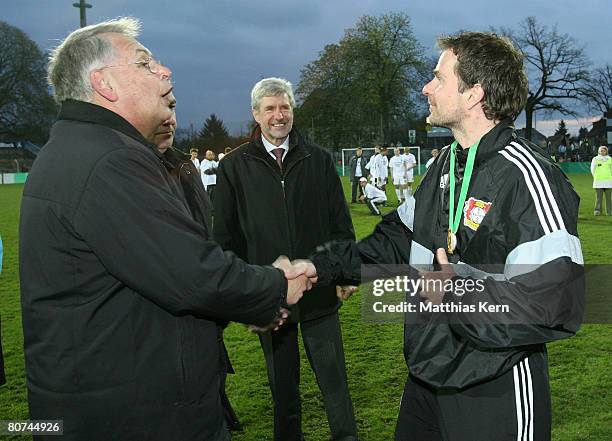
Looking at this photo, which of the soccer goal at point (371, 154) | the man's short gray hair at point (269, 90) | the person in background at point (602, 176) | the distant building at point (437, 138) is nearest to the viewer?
the man's short gray hair at point (269, 90)

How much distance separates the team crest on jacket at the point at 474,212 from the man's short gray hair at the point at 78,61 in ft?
4.69

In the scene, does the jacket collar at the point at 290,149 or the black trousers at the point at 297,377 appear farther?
the jacket collar at the point at 290,149

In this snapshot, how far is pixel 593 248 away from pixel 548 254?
9.88 metres

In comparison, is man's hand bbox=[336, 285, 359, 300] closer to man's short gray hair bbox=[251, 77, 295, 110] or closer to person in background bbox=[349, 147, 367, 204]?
man's short gray hair bbox=[251, 77, 295, 110]

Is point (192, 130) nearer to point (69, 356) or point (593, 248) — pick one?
point (593, 248)

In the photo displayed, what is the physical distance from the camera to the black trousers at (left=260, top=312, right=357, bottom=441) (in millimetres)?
3836

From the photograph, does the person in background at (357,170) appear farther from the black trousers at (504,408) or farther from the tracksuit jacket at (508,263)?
the black trousers at (504,408)

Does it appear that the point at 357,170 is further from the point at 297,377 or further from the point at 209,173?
the point at 297,377

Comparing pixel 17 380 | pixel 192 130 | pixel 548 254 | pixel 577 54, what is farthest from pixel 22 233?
pixel 192 130

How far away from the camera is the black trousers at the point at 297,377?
384cm

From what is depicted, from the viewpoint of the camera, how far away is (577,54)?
2271 inches

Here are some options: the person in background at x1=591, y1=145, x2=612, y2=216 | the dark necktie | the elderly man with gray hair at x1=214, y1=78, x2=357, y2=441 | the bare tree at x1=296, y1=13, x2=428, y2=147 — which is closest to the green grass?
the elderly man with gray hair at x1=214, y1=78, x2=357, y2=441

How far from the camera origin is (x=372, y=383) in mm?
5062

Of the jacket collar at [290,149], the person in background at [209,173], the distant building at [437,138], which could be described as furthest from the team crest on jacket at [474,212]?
the distant building at [437,138]
